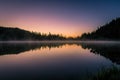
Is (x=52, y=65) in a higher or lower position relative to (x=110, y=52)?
lower

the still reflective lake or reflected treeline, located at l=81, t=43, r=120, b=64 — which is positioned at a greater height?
reflected treeline, located at l=81, t=43, r=120, b=64

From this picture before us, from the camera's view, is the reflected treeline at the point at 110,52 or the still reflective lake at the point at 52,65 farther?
the reflected treeline at the point at 110,52

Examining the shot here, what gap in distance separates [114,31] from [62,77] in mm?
193032

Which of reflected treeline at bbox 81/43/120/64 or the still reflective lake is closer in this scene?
the still reflective lake

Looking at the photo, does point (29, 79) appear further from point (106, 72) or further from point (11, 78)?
point (106, 72)

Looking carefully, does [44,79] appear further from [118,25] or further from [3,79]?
[118,25]

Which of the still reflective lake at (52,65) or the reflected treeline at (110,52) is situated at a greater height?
the reflected treeline at (110,52)

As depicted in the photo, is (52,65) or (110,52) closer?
(52,65)

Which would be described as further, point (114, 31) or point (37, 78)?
point (114, 31)

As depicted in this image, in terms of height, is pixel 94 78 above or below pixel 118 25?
below

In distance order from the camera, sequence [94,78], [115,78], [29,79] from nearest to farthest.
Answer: [115,78]
[94,78]
[29,79]

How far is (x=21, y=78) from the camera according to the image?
47.4ft

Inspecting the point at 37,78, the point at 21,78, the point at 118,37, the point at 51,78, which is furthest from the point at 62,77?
the point at 118,37

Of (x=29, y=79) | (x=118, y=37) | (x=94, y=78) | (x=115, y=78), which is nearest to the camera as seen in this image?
(x=115, y=78)
